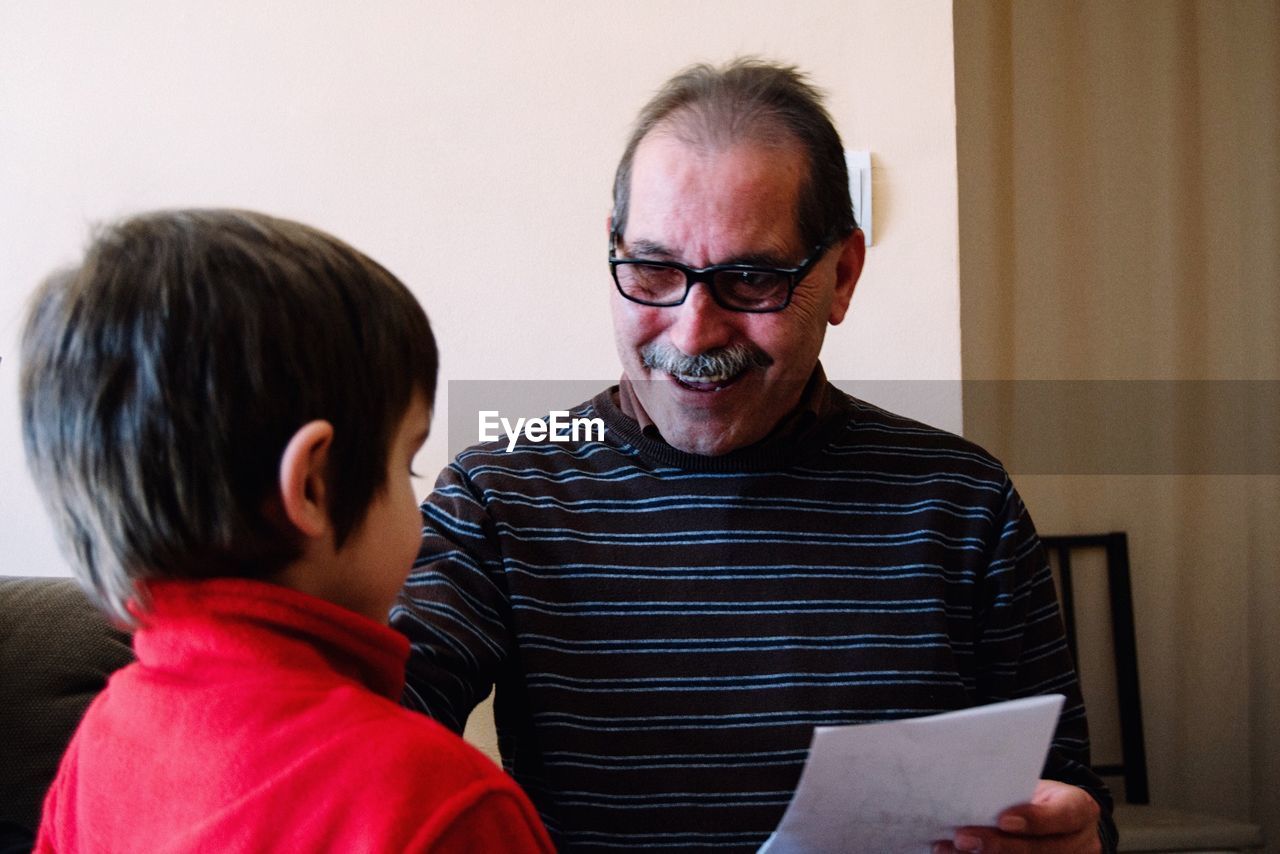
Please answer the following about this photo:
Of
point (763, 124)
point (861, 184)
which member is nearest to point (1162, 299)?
point (861, 184)

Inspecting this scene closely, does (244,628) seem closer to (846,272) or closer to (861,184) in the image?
(846,272)

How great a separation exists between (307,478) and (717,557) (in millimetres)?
625

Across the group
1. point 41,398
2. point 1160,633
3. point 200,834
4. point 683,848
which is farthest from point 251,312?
point 1160,633

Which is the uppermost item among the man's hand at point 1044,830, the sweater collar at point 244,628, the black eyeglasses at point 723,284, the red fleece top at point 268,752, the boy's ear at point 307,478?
the black eyeglasses at point 723,284

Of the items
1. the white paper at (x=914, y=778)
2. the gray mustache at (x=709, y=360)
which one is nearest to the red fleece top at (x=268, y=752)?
the white paper at (x=914, y=778)

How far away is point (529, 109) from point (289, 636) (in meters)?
1.15

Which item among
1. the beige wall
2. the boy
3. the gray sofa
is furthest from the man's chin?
the gray sofa

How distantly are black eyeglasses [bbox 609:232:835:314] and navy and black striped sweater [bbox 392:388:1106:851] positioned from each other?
0.52ft

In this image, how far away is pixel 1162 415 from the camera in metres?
2.75

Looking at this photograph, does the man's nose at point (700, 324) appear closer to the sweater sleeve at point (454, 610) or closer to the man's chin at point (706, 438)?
the man's chin at point (706, 438)

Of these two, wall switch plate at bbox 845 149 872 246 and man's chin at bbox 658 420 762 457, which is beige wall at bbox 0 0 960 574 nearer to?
wall switch plate at bbox 845 149 872 246

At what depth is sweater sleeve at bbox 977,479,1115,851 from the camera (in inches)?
46.2

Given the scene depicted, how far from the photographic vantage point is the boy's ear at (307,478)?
59 centimetres

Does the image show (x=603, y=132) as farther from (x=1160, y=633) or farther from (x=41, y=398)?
(x=1160, y=633)
